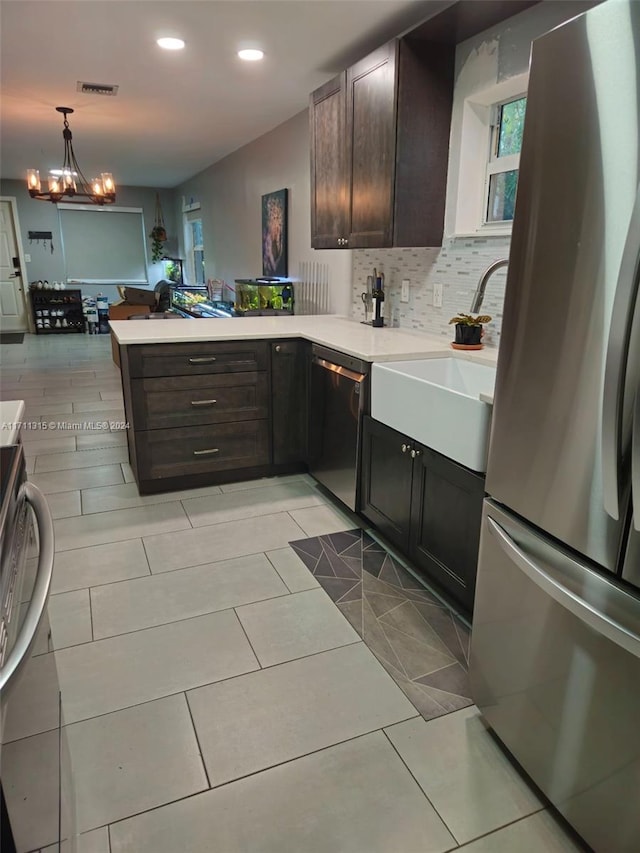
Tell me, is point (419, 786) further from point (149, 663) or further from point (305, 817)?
point (149, 663)

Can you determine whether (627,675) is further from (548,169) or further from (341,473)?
(341,473)

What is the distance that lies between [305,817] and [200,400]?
2.14 metres

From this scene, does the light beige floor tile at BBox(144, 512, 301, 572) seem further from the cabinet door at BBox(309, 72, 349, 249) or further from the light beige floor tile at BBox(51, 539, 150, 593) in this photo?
the cabinet door at BBox(309, 72, 349, 249)

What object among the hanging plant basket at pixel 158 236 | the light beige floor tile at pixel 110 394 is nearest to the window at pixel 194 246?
the hanging plant basket at pixel 158 236

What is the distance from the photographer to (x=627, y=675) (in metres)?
1.08

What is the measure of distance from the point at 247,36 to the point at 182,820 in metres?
3.38

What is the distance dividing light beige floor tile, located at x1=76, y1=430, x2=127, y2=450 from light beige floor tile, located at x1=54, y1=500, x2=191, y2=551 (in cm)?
116

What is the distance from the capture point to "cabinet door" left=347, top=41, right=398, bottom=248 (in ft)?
8.89

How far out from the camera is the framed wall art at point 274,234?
5059 mm

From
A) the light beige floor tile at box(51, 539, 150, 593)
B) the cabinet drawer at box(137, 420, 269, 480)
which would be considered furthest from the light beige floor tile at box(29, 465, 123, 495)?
the light beige floor tile at box(51, 539, 150, 593)

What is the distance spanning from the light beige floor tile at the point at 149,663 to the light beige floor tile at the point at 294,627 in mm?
52

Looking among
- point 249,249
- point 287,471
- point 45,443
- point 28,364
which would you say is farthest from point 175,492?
point 28,364

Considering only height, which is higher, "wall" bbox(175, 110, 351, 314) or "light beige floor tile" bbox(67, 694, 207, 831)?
"wall" bbox(175, 110, 351, 314)

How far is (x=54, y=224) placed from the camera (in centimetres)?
970
